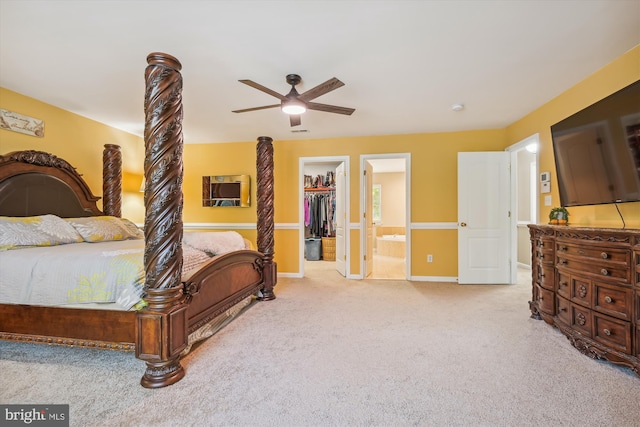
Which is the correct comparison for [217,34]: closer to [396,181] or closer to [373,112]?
[373,112]

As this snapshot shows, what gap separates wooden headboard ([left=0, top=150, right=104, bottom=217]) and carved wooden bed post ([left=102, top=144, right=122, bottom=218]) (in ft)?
0.59

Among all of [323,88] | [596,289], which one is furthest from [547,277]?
[323,88]

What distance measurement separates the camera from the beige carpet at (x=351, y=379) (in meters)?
1.62

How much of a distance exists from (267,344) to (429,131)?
397cm

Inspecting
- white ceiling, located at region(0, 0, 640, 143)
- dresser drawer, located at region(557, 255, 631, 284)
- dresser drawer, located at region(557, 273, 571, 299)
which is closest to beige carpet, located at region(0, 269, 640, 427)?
dresser drawer, located at region(557, 273, 571, 299)

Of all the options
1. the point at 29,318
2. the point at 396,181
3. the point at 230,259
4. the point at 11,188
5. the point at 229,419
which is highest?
the point at 396,181

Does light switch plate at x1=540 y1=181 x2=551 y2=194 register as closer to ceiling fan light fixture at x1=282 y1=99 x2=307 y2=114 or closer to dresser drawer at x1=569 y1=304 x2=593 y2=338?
dresser drawer at x1=569 y1=304 x2=593 y2=338

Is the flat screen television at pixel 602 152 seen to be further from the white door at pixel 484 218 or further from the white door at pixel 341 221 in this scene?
the white door at pixel 341 221

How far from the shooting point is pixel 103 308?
2055mm

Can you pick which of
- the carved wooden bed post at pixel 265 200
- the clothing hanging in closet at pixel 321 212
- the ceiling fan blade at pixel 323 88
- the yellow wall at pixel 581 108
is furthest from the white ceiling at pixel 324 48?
the clothing hanging in closet at pixel 321 212

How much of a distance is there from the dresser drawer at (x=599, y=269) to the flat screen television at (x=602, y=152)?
0.51 meters

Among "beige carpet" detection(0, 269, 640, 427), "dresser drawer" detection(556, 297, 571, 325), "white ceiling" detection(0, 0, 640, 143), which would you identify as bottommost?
"beige carpet" detection(0, 269, 640, 427)

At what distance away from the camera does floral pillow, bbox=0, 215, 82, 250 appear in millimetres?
2550

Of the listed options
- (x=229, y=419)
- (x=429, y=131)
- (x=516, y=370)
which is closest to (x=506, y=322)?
(x=516, y=370)
